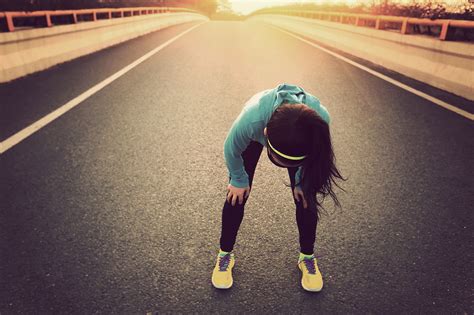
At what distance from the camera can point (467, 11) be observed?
8594 mm

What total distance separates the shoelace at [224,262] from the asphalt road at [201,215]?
0.11 m

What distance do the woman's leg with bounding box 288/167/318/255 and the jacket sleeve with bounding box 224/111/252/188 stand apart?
1.22 ft

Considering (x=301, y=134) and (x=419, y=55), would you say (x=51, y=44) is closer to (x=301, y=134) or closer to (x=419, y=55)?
(x=419, y=55)

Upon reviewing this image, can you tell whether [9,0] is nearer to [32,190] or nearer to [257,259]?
[32,190]

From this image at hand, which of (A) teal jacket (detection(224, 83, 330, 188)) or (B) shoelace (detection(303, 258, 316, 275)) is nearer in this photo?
(A) teal jacket (detection(224, 83, 330, 188))

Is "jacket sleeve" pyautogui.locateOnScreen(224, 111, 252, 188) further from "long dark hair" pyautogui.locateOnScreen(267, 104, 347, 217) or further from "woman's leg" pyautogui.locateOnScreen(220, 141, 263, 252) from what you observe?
"long dark hair" pyautogui.locateOnScreen(267, 104, 347, 217)

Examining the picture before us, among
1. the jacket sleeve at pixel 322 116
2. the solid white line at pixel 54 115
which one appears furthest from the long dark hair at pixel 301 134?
the solid white line at pixel 54 115

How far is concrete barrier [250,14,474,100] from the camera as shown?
21.0 ft

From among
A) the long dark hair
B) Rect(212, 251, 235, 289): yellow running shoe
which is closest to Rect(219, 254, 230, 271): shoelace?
Rect(212, 251, 235, 289): yellow running shoe

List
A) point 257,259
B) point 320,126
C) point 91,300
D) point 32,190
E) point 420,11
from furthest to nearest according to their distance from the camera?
point 420,11 → point 32,190 → point 257,259 → point 91,300 → point 320,126

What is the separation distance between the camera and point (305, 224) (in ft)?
8.42

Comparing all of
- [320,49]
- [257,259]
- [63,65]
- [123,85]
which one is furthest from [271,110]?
[320,49]

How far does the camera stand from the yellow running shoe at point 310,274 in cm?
247

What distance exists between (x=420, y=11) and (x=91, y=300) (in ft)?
41.4
